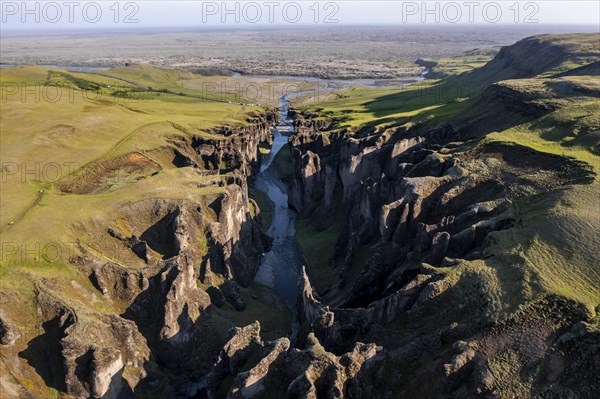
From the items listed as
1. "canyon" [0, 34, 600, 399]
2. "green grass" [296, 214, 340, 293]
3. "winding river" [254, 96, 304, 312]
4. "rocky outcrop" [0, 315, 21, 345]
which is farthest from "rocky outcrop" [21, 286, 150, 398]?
"green grass" [296, 214, 340, 293]

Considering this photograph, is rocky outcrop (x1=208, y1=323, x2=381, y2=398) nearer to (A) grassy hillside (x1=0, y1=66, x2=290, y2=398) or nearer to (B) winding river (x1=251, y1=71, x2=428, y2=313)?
(A) grassy hillside (x1=0, y1=66, x2=290, y2=398)

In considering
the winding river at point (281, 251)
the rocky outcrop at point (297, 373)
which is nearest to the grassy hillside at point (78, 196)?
the winding river at point (281, 251)

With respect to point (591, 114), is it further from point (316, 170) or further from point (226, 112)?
point (226, 112)

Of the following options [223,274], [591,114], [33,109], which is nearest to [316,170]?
[223,274]

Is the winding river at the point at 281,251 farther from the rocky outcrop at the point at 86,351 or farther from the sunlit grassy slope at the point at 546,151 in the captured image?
the rocky outcrop at the point at 86,351

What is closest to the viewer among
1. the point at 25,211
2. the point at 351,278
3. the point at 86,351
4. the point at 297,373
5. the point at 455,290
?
the point at 297,373

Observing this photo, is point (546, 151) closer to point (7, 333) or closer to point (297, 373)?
point (297, 373)

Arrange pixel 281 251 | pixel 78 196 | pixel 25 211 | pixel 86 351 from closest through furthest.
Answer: pixel 86 351
pixel 25 211
pixel 78 196
pixel 281 251

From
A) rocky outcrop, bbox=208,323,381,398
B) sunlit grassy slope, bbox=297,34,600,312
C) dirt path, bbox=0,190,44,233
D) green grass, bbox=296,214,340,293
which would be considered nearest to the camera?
rocky outcrop, bbox=208,323,381,398

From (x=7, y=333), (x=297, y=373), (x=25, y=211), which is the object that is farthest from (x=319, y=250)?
(x=7, y=333)

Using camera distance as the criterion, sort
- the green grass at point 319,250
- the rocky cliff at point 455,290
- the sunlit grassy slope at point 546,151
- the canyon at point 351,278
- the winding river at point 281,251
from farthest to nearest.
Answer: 1. the winding river at point 281,251
2. the green grass at point 319,250
3. the sunlit grassy slope at point 546,151
4. the canyon at point 351,278
5. the rocky cliff at point 455,290

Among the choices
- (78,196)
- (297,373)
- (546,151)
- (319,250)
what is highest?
(546,151)
